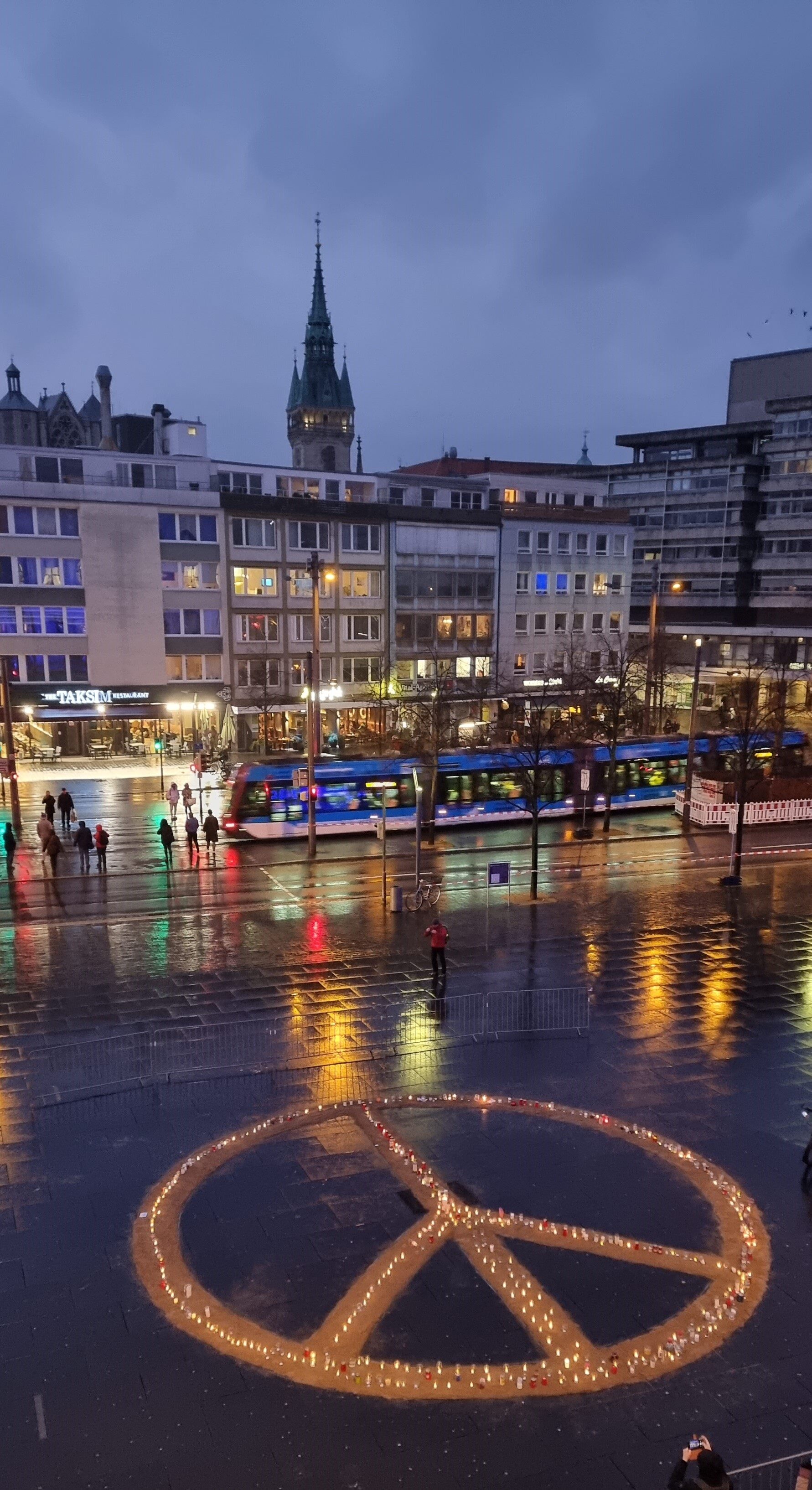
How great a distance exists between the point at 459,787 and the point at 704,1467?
29.2 m

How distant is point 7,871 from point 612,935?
1817cm

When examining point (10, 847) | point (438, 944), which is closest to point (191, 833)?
point (10, 847)

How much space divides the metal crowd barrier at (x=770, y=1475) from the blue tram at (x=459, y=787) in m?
22.5

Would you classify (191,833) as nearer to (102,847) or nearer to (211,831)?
(211,831)

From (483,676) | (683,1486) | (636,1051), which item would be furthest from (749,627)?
(683,1486)

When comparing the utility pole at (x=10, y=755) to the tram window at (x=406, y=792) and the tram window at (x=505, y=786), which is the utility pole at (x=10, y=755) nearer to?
the tram window at (x=406, y=792)

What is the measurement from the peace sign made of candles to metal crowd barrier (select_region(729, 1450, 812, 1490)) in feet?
4.54

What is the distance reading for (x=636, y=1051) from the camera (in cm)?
1714

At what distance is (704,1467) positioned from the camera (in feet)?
23.5

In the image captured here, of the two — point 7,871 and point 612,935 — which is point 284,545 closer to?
point 7,871

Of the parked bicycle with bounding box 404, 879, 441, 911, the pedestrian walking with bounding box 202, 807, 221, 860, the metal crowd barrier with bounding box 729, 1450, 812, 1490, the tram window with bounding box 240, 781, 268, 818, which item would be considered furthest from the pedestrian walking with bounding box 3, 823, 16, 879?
the metal crowd barrier with bounding box 729, 1450, 812, 1490

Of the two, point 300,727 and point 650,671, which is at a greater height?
point 650,671

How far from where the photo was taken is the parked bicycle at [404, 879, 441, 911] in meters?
25.9

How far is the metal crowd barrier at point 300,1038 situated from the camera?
1602 cm
